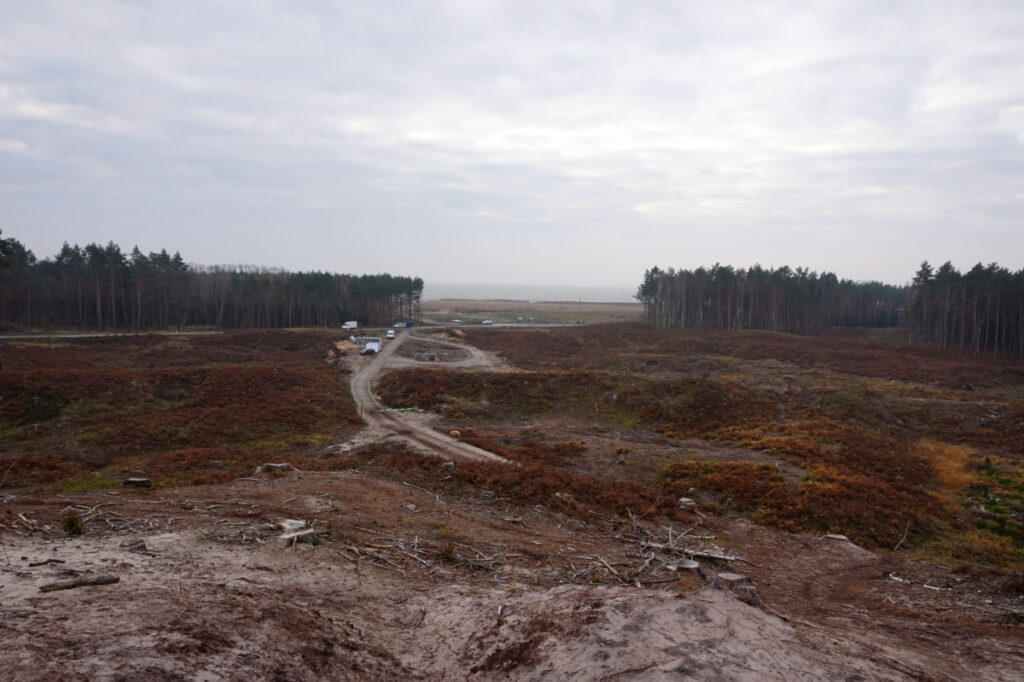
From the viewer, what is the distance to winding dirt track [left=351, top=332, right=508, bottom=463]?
2666cm

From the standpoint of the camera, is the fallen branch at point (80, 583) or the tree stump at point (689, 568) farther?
the tree stump at point (689, 568)

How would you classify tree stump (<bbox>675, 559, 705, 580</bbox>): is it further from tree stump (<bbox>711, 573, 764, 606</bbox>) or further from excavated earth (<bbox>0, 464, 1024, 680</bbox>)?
tree stump (<bbox>711, 573, 764, 606</bbox>)

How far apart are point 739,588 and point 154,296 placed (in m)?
104

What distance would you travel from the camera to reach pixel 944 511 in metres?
20.7

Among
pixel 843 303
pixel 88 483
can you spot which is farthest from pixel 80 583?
pixel 843 303

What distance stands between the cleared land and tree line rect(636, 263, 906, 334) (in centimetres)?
7068

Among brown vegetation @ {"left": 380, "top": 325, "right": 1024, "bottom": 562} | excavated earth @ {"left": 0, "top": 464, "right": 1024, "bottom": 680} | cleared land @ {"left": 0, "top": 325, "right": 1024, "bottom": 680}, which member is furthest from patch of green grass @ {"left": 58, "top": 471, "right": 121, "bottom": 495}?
brown vegetation @ {"left": 380, "top": 325, "right": 1024, "bottom": 562}

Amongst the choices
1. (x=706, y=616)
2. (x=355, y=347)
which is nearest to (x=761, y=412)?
(x=706, y=616)

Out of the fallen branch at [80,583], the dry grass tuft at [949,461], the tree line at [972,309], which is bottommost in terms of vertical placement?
→ the dry grass tuft at [949,461]

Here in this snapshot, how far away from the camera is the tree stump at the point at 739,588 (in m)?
9.54

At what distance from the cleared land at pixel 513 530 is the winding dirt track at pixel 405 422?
50.2 inches

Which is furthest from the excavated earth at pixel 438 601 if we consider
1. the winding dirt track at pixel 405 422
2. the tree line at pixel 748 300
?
the tree line at pixel 748 300

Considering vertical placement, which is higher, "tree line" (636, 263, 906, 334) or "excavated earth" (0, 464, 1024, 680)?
"tree line" (636, 263, 906, 334)

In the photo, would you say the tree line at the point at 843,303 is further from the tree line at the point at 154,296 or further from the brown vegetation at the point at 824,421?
the tree line at the point at 154,296
